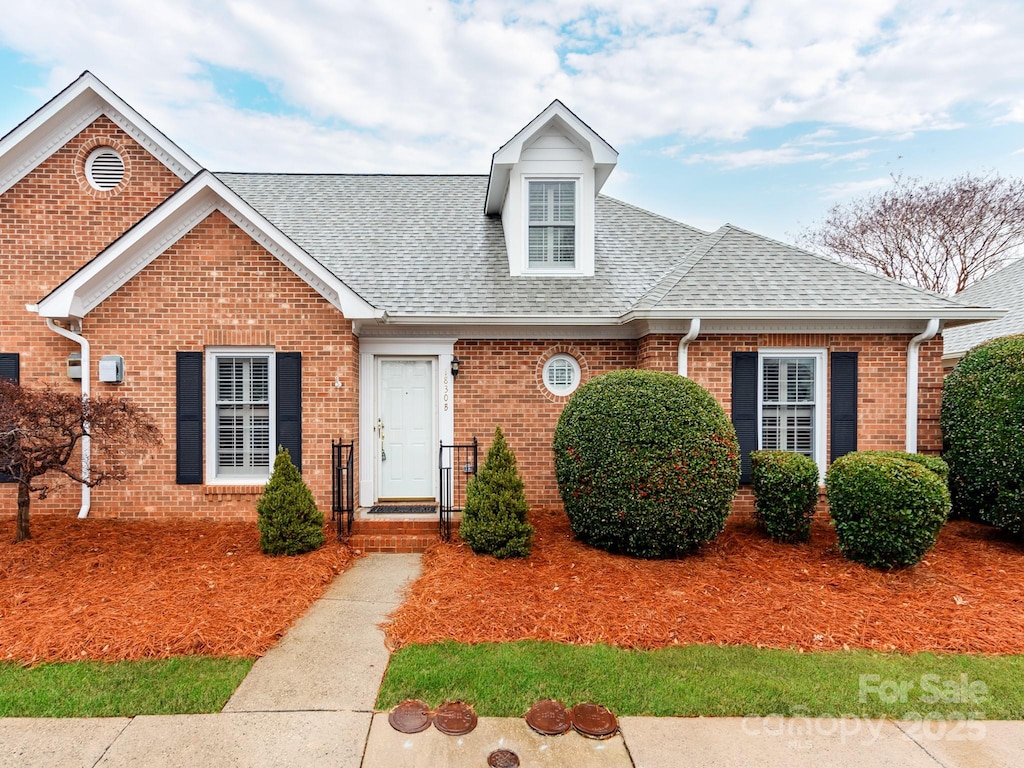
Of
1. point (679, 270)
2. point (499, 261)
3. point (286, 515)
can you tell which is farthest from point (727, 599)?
point (499, 261)

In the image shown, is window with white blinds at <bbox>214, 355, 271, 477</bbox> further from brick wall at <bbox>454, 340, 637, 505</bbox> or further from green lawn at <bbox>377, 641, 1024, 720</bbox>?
green lawn at <bbox>377, 641, 1024, 720</bbox>

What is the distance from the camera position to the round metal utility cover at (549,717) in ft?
9.32

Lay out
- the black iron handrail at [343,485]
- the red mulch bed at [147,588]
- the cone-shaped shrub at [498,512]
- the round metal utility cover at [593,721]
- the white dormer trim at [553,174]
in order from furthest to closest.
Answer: the white dormer trim at [553,174] < the black iron handrail at [343,485] < the cone-shaped shrub at [498,512] < the red mulch bed at [147,588] < the round metal utility cover at [593,721]

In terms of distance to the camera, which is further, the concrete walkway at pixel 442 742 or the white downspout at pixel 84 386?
the white downspout at pixel 84 386

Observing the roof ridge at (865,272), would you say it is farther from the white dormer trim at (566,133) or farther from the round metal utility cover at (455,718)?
the round metal utility cover at (455,718)

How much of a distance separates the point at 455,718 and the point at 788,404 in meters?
6.22

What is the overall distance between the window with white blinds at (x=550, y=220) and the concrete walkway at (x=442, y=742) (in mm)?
6636

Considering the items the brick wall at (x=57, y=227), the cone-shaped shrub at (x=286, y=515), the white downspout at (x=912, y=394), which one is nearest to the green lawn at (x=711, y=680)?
the cone-shaped shrub at (x=286, y=515)

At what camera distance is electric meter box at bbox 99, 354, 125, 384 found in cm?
650

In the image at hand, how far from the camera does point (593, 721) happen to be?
2.91 m

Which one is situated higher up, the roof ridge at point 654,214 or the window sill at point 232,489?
the roof ridge at point 654,214

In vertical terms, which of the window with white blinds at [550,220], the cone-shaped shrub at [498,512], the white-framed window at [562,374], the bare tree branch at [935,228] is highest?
the bare tree branch at [935,228]

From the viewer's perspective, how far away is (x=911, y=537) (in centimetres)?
506

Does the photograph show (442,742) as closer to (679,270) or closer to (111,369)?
(111,369)
